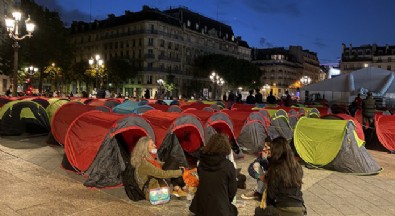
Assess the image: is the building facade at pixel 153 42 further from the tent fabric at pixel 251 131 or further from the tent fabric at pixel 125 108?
the tent fabric at pixel 251 131

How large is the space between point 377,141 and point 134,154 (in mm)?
12269

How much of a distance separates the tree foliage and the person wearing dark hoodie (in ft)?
263

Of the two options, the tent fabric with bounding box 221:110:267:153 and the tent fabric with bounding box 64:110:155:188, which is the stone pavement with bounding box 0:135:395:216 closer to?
the tent fabric with bounding box 64:110:155:188

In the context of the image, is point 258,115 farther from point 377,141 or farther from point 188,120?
point 377,141

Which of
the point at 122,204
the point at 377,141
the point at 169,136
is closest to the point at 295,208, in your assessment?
the point at 122,204

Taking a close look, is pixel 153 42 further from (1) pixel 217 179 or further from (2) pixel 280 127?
A: (1) pixel 217 179

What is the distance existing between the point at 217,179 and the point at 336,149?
259 inches

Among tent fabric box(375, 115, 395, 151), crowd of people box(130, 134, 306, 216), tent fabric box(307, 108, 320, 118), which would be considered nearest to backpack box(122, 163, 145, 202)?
crowd of people box(130, 134, 306, 216)

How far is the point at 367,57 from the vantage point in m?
109

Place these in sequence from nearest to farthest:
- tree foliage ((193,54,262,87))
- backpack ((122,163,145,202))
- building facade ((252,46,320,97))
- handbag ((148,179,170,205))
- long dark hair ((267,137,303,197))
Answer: long dark hair ((267,137,303,197)), handbag ((148,179,170,205)), backpack ((122,163,145,202)), tree foliage ((193,54,262,87)), building facade ((252,46,320,97))

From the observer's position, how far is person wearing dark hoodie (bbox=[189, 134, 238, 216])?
4.93 meters

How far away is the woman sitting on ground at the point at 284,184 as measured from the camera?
471 cm

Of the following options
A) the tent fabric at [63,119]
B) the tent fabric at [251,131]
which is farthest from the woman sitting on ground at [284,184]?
the tent fabric at [63,119]

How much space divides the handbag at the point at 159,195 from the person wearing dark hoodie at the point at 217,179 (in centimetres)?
196
